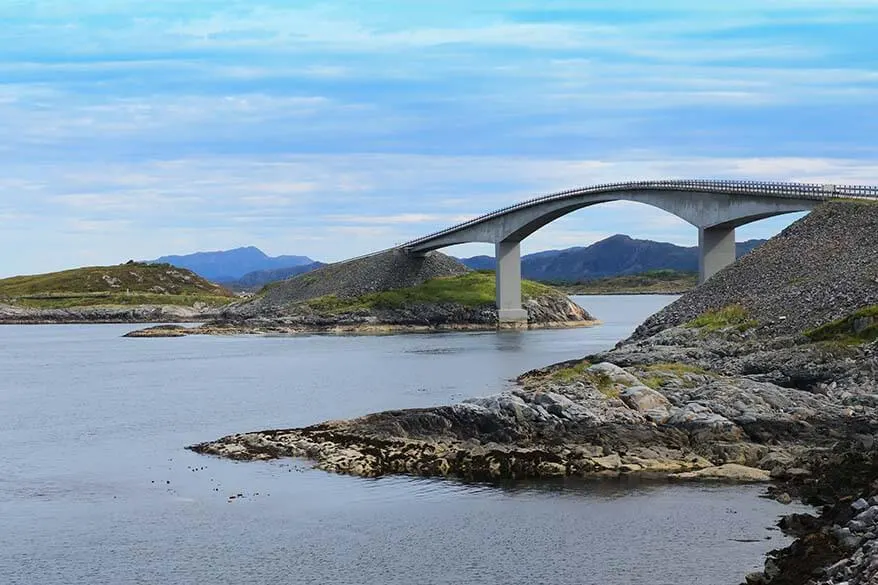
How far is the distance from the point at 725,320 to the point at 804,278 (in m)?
5.84

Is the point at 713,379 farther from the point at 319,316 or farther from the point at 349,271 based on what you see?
the point at 349,271

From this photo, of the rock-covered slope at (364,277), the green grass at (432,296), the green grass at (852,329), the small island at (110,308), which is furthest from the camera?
the small island at (110,308)

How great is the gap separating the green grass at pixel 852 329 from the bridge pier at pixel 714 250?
3273 centimetres

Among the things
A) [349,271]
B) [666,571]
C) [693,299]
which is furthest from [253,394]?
[349,271]

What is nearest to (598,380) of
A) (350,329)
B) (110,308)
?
(350,329)

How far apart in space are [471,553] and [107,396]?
43235 millimetres

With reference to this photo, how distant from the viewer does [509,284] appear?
458ft

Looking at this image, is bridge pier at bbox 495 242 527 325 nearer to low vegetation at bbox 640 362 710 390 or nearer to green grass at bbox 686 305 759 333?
green grass at bbox 686 305 759 333

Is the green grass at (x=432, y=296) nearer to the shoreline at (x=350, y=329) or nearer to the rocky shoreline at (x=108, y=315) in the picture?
the shoreline at (x=350, y=329)

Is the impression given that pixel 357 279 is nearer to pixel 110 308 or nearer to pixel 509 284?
pixel 509 284

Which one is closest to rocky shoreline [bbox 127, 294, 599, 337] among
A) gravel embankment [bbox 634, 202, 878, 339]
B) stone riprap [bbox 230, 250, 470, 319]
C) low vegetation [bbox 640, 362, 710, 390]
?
stone riprap [bbox 230, 250, 470, 319]

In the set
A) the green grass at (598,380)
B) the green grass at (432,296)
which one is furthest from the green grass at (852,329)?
the green grass at (432,296)

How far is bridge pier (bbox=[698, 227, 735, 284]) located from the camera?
92.2 metres

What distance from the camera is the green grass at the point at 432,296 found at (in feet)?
476
